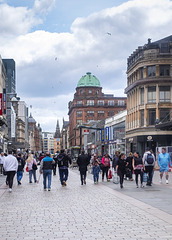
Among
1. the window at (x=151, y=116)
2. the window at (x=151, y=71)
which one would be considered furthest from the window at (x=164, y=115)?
the window at (x=151, y=71)

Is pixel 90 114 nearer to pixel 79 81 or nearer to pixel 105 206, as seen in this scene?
pixel 79 81

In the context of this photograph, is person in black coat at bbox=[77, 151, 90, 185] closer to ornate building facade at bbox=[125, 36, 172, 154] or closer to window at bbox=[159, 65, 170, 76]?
ornate building facade at bbox=[125, 36, 172, 154]

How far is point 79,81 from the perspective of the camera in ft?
490

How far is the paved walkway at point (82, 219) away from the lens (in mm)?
8391

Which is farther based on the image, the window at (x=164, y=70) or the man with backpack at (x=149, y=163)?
the window at (x=164, y=70)

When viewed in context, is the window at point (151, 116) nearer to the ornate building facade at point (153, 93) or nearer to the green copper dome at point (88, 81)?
the ornate building facade at point (153, 93)

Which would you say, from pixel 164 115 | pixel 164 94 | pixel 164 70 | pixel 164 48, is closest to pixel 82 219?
pixel 164 115

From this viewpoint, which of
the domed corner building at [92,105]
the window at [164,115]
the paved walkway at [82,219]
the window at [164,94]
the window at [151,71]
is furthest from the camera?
the domed corner building at [92,105]

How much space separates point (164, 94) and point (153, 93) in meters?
1.51

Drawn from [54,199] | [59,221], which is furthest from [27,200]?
[59,221]

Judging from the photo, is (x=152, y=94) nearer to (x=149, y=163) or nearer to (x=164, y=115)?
(x=164, y=115)

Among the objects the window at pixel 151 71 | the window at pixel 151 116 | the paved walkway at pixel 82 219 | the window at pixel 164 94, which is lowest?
the paved walkway at pixel 82 219

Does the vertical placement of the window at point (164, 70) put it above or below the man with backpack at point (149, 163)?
above

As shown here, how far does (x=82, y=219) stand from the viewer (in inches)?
409
